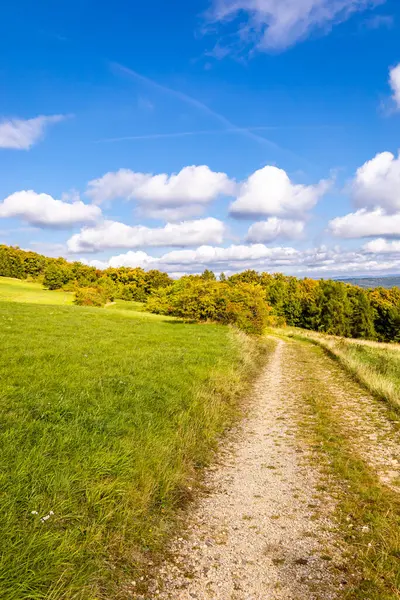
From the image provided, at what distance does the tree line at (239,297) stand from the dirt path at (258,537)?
3179 cm

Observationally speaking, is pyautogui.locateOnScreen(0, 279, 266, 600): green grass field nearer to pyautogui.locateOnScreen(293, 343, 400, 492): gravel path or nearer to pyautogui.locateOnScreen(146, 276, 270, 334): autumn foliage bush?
pyautogui.locateOnScreen(293, 343, 400, 492): gravel path

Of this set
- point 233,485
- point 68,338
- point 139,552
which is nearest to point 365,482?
point 233,485

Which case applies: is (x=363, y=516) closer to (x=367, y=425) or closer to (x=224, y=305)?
(x=367, y=425)

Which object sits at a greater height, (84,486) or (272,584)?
(84,486)

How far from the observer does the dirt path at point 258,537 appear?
4051 millimetres

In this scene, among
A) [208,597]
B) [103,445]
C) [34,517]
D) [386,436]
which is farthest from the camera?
[386,436]

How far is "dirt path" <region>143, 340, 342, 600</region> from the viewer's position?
4051mm

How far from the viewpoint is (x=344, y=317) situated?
8281cm

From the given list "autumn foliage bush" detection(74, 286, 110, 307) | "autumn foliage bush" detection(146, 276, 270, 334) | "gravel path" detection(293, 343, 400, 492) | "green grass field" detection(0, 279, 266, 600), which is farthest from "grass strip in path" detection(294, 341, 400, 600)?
"autumn foliage bush" detection(74, 286, 110, 307)

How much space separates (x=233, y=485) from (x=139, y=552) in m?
2.58

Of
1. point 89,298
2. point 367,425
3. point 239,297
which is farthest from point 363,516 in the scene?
point 89,298

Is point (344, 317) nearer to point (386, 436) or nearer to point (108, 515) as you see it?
point (386, 436)

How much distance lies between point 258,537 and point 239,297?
37216 mm

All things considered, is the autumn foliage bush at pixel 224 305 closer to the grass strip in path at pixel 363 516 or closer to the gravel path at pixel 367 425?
the gravel path at pixel 367 425
